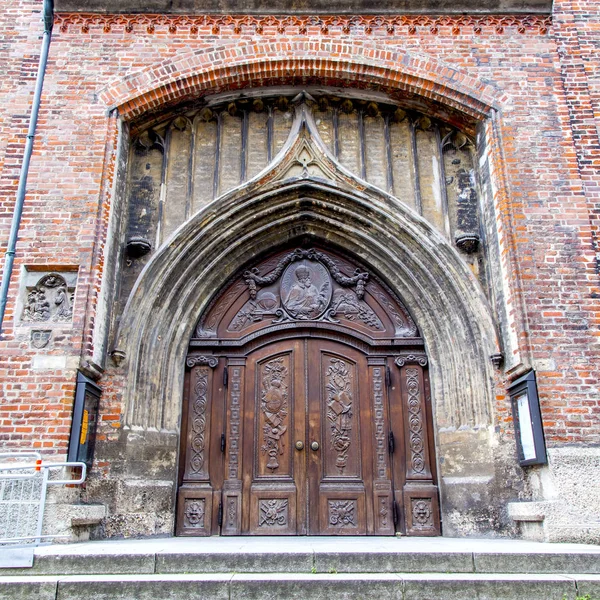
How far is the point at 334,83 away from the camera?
24.8 feet

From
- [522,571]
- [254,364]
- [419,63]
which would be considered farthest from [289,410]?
[419,63]

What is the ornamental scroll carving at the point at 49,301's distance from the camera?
625 centimetres

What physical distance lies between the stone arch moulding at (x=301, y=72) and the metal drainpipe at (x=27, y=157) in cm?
78

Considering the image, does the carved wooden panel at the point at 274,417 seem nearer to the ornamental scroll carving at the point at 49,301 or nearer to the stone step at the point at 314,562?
the ornamental scroll carving at the point at 49,301

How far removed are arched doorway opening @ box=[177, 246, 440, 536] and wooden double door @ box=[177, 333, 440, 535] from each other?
0.5 inches

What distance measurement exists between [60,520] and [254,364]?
2.77m

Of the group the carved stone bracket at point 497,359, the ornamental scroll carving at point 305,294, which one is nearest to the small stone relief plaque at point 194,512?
the ornamental scroll carving at point 305,294

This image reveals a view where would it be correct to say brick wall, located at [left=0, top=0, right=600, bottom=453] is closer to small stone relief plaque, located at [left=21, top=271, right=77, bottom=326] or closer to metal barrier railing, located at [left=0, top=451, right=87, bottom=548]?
small stone relief plaque, located at [left=21, top=271, right=77, bottom=326]

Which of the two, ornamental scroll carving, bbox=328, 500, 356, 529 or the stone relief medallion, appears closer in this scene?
ornamental scroll carving, bbox=328, 500, 356, 529

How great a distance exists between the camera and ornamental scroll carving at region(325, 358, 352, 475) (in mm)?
6941

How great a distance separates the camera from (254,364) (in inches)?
286

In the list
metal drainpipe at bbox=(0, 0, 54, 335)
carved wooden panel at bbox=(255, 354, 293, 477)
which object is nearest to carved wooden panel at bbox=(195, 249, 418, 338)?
carved wooden panel at bbox=(255, 354, 293, 477)

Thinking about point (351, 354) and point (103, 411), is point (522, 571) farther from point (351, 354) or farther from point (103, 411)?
point (103, 411)

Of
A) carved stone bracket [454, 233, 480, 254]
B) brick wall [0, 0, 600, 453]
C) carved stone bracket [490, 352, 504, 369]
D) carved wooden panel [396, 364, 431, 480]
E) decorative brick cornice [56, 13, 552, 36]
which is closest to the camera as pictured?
brick wall [0, 0, 600, 453]
